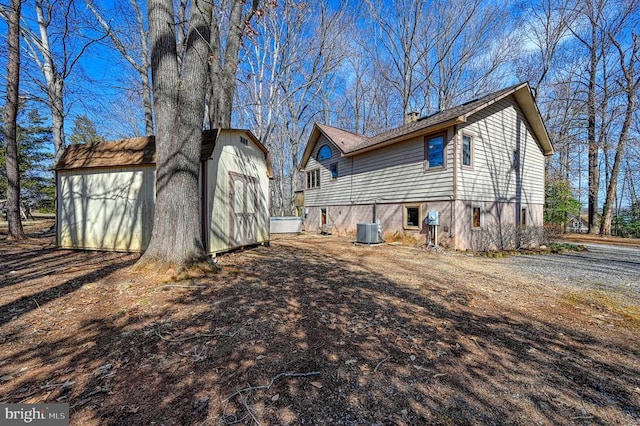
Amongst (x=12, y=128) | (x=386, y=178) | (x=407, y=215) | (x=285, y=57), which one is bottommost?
(x=407, y=215)

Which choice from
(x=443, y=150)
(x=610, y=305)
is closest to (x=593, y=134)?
(x=443, y=150)

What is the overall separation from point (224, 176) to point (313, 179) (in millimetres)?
10720

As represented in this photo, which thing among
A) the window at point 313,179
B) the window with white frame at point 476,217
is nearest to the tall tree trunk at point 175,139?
the window with white frame at point 476,217

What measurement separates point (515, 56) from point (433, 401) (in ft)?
81.8

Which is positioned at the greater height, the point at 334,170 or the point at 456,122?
the point at 456,122

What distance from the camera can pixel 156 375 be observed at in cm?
223

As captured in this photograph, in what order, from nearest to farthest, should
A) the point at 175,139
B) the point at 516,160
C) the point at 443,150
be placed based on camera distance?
the point at 175,139, the point at 443,150, the point at 516,160

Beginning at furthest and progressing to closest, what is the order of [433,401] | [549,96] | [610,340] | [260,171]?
[549,96] < [260,171] < [610,340] < [433,401]

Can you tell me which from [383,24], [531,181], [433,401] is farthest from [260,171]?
[383,24]

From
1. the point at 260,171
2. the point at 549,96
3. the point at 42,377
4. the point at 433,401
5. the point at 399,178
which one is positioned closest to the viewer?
the point at 433,401

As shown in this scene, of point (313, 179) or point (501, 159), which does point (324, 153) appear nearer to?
point (313, 179)

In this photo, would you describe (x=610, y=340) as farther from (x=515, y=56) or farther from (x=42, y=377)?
(x=515, y=56)

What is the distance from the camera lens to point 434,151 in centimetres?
1031

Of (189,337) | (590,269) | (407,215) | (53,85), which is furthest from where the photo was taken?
(407,215)
